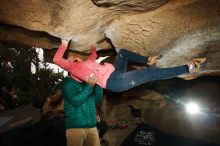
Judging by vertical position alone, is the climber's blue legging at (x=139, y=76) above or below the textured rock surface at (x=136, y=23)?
below

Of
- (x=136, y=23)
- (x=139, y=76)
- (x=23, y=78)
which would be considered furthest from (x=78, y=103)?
(x=23, y=78)

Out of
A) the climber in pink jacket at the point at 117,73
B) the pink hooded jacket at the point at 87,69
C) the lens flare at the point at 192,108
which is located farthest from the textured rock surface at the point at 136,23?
the lens flare at the point at 192,108

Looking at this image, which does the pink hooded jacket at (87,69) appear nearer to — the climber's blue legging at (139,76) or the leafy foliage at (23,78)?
the climber's blue legging at (139,76)

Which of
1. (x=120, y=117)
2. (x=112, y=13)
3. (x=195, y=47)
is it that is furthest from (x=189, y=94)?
(x=112, y=13)

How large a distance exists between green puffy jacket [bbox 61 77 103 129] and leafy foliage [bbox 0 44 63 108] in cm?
548

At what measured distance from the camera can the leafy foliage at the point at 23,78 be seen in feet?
31.9

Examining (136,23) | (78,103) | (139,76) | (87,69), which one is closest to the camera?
(139,76)

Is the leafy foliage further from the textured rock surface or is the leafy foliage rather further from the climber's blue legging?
the climber's blue legging

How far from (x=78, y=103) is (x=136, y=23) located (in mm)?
1804

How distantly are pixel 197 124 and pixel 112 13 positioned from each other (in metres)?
5.07

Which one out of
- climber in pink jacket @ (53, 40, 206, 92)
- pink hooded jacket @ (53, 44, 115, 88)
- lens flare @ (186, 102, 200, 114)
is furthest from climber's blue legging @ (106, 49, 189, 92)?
lens flare @ (186, 102, 200, 114)

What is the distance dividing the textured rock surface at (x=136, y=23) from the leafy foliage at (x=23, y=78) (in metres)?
4.88

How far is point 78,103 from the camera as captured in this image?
14.6 ft

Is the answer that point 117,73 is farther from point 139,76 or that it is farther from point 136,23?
point 136,23
